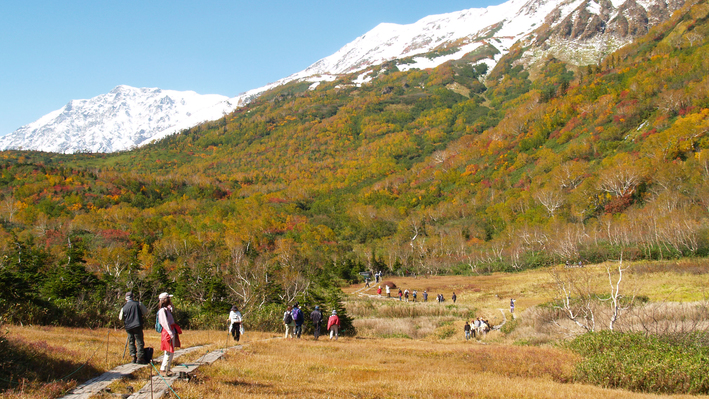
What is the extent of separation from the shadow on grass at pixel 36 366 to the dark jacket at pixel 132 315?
1.13m

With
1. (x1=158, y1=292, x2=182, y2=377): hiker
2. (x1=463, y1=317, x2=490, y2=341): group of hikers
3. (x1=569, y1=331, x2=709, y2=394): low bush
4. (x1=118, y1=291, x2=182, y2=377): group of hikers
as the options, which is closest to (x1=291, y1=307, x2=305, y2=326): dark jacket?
(x1=118, y1=291, x2=182, y2=377): group of hikers

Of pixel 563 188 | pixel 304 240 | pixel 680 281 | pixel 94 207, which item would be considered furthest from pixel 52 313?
pixel 94 207

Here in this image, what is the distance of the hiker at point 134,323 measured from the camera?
375 inches

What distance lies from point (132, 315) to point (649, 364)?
14.1 meters

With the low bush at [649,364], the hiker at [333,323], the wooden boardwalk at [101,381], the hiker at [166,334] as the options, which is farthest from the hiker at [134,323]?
the low bush at [649,364]

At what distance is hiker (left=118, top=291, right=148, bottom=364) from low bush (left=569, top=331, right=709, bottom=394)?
497 inches

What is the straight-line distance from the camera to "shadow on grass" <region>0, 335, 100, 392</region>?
7.52m

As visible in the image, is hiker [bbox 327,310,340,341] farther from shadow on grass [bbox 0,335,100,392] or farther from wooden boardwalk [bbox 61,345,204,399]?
shadow on grass [bbox 0,335,100,392]

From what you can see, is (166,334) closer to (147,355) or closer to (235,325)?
(147,355)

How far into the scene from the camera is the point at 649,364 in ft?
37.6

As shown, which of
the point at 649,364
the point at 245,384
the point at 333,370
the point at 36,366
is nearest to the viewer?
the point at 36,366

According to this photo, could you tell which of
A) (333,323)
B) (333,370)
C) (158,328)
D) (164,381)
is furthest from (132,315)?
(333,323)

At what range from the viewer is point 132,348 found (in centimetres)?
1006

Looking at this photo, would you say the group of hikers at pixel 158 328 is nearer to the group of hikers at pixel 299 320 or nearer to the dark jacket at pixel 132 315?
the dark jacket at pixel 132 315
